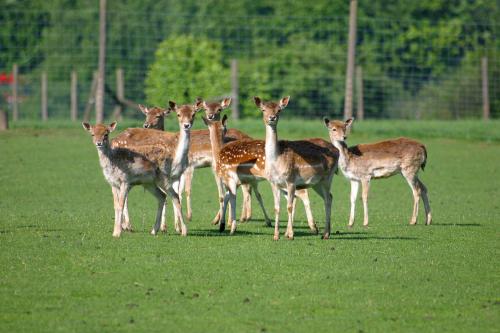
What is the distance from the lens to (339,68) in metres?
45.2

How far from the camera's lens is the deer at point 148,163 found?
14.9m

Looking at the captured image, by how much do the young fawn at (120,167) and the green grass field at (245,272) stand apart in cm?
54

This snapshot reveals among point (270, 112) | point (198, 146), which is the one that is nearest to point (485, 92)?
point (198, 146)

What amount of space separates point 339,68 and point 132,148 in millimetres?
30705

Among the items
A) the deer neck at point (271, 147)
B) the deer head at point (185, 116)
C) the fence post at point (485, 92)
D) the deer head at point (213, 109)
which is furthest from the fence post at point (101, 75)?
the deer neck at point (271, 147)

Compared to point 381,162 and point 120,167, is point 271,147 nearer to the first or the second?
point 120,167

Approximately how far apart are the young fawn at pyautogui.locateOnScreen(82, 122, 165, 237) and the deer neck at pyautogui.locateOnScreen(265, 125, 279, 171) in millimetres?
1624

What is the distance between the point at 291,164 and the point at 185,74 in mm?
22120

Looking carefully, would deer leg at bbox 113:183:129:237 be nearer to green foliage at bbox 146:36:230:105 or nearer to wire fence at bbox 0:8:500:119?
wire fence at bbox 0:8:500:119

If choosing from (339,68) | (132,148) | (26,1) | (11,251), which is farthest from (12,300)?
(26,1)

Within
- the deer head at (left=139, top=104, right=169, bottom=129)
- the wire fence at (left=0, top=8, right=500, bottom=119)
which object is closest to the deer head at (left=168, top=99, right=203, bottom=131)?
the deer head at (left=139, top=104, right=169, bottom=129)

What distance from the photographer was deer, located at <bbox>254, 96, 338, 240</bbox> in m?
14.8

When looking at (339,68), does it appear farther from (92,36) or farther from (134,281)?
(134,281)

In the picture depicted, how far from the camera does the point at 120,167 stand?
1488 centimetres
